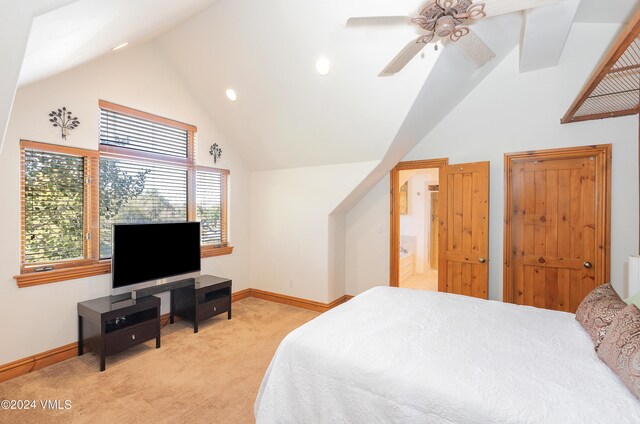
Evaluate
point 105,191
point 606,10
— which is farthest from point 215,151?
point 606,10

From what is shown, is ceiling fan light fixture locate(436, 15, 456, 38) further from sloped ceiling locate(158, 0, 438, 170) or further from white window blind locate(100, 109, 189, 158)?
white window blind locate(100, 109, 189, 158)

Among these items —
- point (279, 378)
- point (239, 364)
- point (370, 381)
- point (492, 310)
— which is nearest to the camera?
point (370, 381)

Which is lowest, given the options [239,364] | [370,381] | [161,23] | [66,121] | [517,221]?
[239,364]

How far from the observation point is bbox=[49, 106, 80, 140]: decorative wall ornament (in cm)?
284

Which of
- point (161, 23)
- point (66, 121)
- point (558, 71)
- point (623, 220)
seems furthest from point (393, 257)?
point (66, 121)

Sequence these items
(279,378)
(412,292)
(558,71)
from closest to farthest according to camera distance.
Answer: (279,378)
(412,292)
(558,71)

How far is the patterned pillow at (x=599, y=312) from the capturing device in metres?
1.65

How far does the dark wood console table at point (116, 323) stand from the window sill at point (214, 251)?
44.7 inches

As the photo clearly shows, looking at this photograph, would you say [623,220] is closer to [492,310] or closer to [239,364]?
[492,310]

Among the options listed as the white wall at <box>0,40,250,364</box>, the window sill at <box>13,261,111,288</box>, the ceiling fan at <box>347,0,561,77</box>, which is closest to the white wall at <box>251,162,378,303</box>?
the white wall at <box>0,40,250,364</box>

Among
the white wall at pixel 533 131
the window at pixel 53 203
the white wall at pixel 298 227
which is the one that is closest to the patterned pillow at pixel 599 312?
the white wall at pixel 533 131

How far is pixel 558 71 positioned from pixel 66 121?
198 inches

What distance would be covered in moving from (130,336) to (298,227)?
2.43 meters

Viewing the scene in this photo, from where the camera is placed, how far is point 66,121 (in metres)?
2.92
